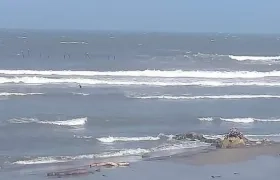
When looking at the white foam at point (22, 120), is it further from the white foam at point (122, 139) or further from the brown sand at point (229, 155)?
the brown sand at point (229, 155)

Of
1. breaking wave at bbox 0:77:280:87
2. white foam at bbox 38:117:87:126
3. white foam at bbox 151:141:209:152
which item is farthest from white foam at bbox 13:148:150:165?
breaking wave at bbox 0:77:280:87

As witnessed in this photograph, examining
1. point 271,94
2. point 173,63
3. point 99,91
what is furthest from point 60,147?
point 173,63

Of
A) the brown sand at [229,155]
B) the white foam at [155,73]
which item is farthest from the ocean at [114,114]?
the brown sand at [229,155]

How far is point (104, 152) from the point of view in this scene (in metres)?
18.7

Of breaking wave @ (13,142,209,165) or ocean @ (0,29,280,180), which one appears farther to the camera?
ocean @ (0,29,280,180)

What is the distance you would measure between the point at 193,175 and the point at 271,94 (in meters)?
19.6

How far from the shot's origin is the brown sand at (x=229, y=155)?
58.6ft

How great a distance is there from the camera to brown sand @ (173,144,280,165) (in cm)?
1786

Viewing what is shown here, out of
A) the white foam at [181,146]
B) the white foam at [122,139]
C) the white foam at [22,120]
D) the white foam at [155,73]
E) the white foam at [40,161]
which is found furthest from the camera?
the white foam at [155,73]

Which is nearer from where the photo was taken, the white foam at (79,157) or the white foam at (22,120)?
the white foam at (79,157)

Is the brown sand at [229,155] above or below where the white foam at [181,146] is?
below

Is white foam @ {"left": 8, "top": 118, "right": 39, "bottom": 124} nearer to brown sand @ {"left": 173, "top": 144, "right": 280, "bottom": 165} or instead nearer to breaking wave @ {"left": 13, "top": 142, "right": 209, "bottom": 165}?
breaking wave @ {"left": 13, "top": 142, "right": 209, "bottom": 165}

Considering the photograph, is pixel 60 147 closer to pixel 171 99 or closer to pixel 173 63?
pixel 171 99

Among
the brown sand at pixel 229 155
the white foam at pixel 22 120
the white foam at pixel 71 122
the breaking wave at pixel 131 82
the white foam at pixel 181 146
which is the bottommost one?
the brown sand at pixel 229 155
